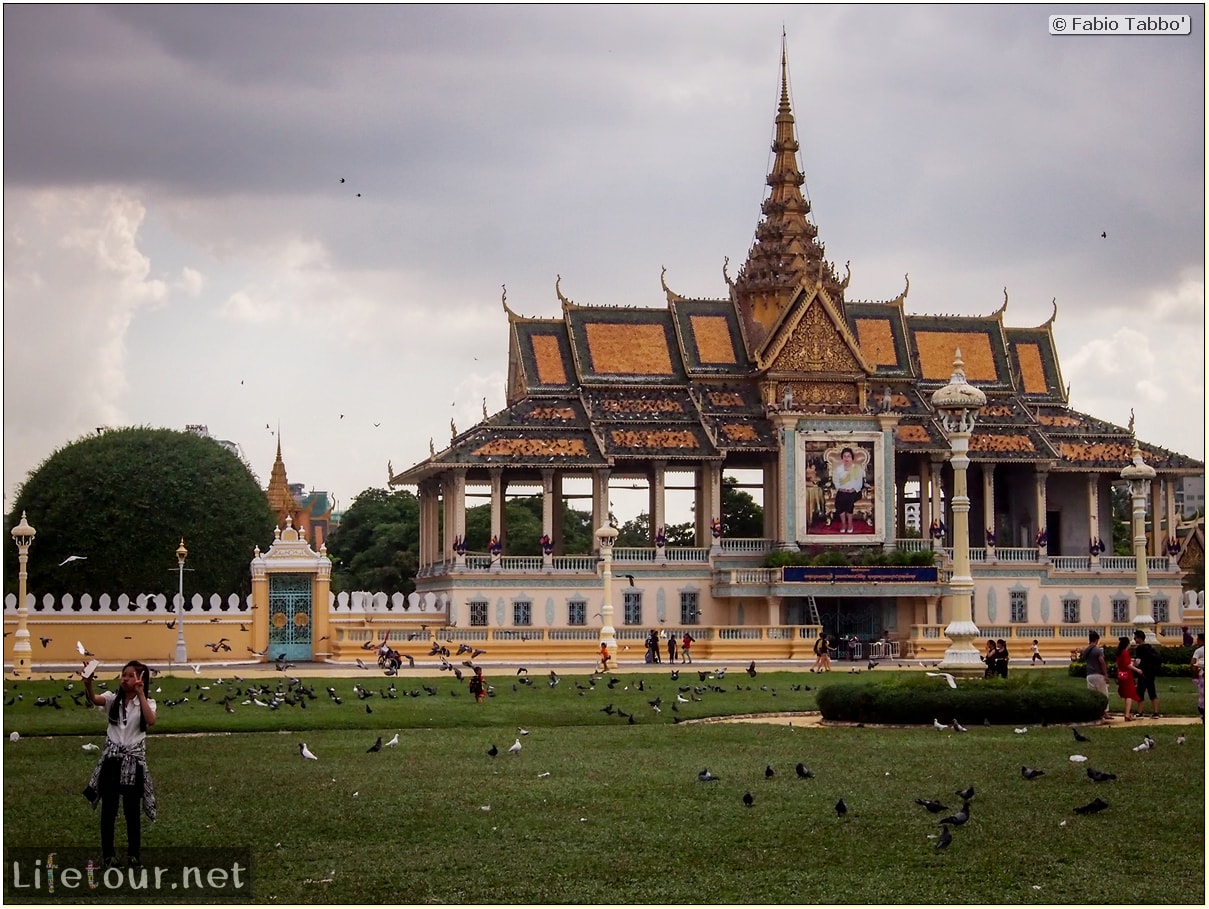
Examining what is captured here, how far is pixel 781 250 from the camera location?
73062 mm

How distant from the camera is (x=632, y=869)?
15.1 m

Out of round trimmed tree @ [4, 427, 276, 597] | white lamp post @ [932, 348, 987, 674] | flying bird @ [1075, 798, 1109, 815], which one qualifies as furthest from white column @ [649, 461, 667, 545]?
flying bird @ [1075, 798, 1109, 815]

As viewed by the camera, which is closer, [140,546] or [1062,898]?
[1062,898]

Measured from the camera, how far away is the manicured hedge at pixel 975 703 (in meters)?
27.1

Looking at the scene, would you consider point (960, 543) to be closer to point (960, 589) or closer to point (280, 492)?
point (960, 589)

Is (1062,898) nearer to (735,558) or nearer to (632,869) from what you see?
(632,869)

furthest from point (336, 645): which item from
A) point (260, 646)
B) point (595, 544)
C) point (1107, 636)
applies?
point (1107, 636)

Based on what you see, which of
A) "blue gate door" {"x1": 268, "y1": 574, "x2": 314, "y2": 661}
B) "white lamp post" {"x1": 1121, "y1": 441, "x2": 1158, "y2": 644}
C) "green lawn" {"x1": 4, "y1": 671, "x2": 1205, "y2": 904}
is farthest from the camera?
"blue gate door" {"x1": 268, "y1": 574, "x2": 314, "y2": 661}

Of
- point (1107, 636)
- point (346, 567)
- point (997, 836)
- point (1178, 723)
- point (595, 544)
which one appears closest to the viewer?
point (997, 836)

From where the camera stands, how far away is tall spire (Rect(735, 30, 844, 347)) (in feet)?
236

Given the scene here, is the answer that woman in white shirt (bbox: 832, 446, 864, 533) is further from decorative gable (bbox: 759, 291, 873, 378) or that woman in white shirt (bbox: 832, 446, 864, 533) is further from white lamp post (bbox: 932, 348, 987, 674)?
white lamp post (bbox: 932, 348, 987, 674)

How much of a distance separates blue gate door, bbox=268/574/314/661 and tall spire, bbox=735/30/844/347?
21992 mm

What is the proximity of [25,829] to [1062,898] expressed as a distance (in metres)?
9.11

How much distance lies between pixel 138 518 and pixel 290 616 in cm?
1174
